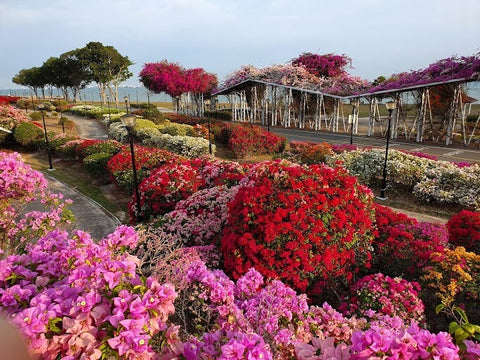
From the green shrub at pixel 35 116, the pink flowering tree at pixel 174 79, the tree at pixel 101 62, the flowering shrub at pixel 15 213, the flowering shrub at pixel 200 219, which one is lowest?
the flowering shrub at pixel 200 219

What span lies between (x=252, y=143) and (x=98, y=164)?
30.4ft

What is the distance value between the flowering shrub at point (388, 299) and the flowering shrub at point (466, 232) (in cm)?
306

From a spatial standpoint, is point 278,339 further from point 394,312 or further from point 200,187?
point 200,187

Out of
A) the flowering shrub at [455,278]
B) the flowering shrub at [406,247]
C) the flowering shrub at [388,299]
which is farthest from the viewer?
the flowering shrub at [406,247]

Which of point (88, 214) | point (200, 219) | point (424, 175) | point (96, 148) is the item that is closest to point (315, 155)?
point (424, 175)

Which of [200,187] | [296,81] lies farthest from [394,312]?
[296,81]

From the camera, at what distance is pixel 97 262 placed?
8.71ft

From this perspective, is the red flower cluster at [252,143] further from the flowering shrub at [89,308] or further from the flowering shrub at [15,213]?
the flowering shrub at [89,308]

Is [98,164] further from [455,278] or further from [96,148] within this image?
[455,278]

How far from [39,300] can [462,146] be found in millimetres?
26706

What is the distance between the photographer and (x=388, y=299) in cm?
499

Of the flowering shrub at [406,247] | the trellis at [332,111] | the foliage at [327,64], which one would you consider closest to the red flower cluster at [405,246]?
the flowering shrub at [406,247]

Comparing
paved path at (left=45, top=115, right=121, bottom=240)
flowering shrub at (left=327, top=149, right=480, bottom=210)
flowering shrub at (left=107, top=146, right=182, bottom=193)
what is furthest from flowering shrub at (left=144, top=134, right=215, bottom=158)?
flowering shrub at (left=327, top=149, right=480, bottom=210)

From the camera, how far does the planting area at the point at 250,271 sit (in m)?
2.07
